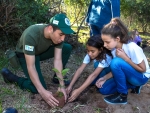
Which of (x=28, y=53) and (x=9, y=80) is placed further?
(x=9, y=80)

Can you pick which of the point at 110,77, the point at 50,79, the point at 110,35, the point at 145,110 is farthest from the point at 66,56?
the point at 145,110

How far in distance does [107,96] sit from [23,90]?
1.07m

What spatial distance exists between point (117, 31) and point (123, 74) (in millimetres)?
529

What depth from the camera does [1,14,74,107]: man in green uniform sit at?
2.44m

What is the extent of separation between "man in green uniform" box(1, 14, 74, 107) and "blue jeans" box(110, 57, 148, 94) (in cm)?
63

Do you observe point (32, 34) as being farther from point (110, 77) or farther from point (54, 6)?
point (54, 6)

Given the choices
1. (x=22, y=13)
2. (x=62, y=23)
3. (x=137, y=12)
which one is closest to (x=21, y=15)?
(x=22, y=13)

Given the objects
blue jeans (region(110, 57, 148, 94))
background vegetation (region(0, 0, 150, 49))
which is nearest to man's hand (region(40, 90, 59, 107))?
blue jeans (region(110, 57, 148, 94))

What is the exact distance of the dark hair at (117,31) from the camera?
98.6 inches

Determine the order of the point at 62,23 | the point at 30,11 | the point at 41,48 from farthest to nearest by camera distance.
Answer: the point at 30,11
the point at 41,48
the point at 62,23

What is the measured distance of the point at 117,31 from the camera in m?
2.52

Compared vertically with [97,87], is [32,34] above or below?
above

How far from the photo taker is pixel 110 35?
2.50m

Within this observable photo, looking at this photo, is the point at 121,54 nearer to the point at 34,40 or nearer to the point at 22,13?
the point at 34,40
